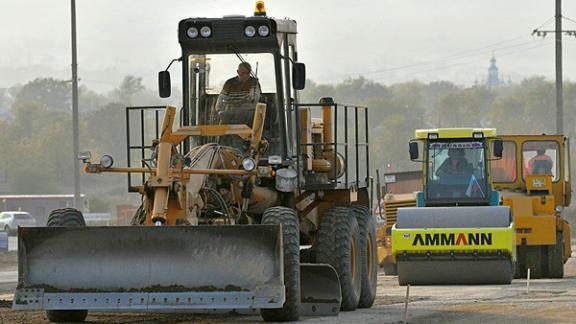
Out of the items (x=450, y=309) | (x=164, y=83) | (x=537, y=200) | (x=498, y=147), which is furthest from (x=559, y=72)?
(x=164, y=83)

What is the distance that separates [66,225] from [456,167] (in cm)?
1267

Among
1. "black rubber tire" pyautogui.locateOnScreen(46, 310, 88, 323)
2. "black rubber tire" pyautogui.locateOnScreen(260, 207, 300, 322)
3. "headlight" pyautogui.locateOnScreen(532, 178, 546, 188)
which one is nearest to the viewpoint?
"black rubber tire" pyautogui.locateOnScreen(260, 207, 300, 322)

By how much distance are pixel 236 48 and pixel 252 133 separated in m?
1.45

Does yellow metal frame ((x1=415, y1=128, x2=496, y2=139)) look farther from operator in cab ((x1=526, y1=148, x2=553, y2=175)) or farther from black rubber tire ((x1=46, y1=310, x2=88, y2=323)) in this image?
black rubber tire ((x1=46, y1=310, x2=88, y2=323))

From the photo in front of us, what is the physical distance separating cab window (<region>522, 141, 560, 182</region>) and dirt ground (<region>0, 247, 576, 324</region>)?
202 inches

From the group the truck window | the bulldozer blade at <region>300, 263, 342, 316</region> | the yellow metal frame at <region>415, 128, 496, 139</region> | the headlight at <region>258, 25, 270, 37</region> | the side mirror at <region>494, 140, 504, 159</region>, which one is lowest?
the bulldozer blade at <region>300, 263, 342, 316</region>

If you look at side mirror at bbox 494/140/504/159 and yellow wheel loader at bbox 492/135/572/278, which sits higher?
side mirror at bbox 494/140/504/159

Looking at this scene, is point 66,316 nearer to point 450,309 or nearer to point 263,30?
point 263,30

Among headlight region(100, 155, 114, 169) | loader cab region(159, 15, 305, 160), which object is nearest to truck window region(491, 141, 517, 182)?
loader cab region(159, 15, 305, 160)

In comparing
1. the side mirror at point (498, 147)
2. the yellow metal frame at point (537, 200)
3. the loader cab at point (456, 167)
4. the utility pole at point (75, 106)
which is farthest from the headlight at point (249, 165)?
the utility pole at point (75, 106)

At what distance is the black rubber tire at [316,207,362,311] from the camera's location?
18.5 metres

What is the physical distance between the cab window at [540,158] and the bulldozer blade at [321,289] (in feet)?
44.4

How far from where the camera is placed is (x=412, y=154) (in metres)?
28.0

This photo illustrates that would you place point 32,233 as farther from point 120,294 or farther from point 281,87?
point 281,87
